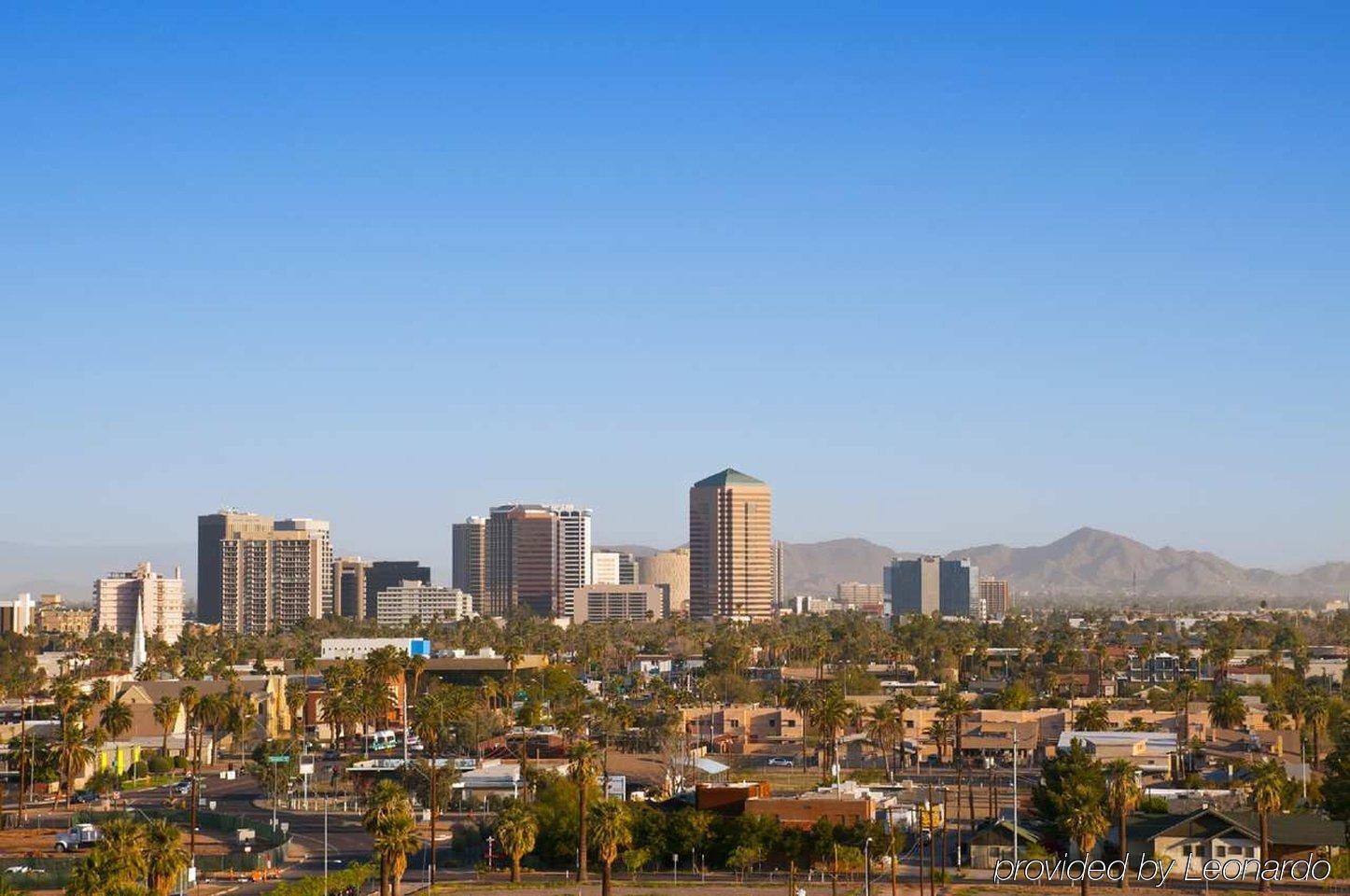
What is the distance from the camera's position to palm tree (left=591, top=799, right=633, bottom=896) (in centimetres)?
7712

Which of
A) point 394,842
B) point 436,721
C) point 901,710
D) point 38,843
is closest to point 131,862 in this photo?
point 394,842

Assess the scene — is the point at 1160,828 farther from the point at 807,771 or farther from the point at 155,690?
the point at 155,690

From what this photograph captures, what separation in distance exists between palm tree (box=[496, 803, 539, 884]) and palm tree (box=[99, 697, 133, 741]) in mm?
53203

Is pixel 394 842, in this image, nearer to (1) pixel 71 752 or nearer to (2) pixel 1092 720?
(1) pixel 71 752

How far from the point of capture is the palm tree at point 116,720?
129 metres

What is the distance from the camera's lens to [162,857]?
66125mm

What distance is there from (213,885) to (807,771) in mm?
50769

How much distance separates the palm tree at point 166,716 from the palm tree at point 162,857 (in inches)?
2699

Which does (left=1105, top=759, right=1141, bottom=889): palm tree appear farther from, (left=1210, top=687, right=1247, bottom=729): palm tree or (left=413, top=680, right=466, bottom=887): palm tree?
(left=1210, top=687, right=1247, bottom=729): palm tree

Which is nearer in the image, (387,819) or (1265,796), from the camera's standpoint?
(387,819)

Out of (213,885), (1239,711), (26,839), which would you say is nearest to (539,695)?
(1239,711)

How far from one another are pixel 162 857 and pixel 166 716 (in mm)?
70275

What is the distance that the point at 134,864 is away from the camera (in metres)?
64.8

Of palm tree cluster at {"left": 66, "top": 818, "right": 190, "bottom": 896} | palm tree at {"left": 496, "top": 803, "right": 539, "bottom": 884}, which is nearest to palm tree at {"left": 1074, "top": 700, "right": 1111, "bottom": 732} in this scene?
palm tree at {"left": 496, "top": 803, "right": 539, "bottom": 884}
